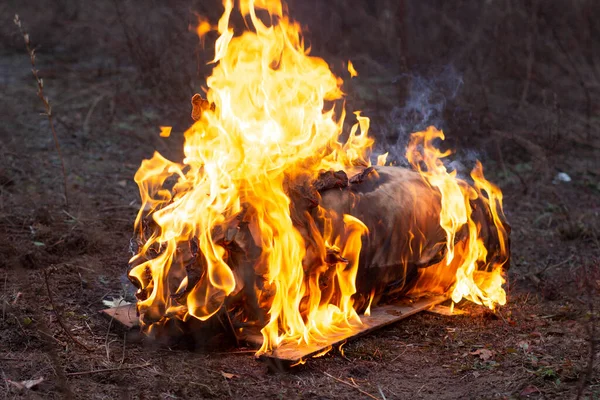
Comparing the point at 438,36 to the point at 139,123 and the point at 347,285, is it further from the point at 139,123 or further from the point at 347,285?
the point at 347,285

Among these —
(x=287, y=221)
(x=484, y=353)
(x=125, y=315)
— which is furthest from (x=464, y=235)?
(x=125, y=315)

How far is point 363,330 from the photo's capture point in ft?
12.8

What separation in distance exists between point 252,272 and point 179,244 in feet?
1.37

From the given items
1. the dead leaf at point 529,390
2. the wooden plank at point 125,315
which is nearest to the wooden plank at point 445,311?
the dead leaf at point 529,390

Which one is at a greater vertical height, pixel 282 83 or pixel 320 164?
pixel 282 83

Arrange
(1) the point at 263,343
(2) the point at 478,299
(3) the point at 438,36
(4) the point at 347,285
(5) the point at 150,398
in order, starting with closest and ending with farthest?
1. (5) the point at 150,398
2. (1) the point at 263,343
3. (4) the point at 347,285
4. (2) the point at 478,299
5. (3) the point at 438,36

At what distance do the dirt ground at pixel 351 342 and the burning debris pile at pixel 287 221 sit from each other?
26 centimetres

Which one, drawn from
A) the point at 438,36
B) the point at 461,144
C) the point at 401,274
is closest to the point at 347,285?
the point at 401,274

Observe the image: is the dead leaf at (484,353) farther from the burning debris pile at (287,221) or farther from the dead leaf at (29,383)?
the dead leaf at (29,383)

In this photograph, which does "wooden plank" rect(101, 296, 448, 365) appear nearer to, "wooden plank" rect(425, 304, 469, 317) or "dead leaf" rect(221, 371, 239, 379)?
"wooden plank" rect(425, 304, 469, 317)

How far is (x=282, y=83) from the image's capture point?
13.7ft

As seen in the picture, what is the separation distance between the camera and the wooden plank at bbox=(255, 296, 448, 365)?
139 inches

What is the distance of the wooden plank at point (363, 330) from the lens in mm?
3529

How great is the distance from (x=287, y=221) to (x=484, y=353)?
4.32 ft
